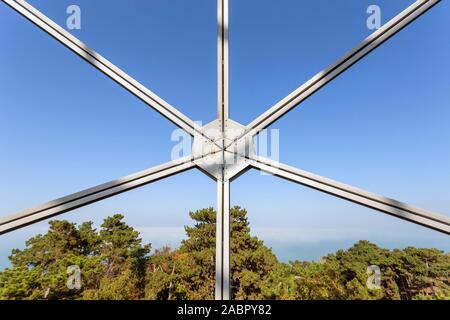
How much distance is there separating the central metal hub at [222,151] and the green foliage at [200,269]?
202mm

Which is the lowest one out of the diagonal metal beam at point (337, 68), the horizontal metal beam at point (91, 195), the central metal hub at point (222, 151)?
the horizontal metal beam at point (91, 195)

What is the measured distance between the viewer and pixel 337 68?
3.61 ft

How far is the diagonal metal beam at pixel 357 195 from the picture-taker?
88 cm

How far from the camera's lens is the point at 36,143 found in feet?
4.60

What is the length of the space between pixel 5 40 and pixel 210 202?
1.64 metres

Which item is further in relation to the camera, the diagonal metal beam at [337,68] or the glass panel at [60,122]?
the glass panel at [60,122]

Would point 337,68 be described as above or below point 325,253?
above

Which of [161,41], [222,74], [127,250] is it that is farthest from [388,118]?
[127,250]

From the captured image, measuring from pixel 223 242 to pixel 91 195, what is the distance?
0.60 metres

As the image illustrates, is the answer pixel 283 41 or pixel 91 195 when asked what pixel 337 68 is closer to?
pixel 283 41

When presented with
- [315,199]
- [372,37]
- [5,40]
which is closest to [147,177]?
[315,199]

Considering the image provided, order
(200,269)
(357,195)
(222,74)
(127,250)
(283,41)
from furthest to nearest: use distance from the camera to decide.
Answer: (283,41) < (127,250) < (200,269) < (222,74) < (357,195)

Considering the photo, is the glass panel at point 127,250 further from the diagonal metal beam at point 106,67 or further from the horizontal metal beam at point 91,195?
the diagonal metal beam at point 106,67

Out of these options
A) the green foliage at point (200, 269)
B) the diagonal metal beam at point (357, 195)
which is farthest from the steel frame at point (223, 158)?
the green foliage at point (200, 269)
